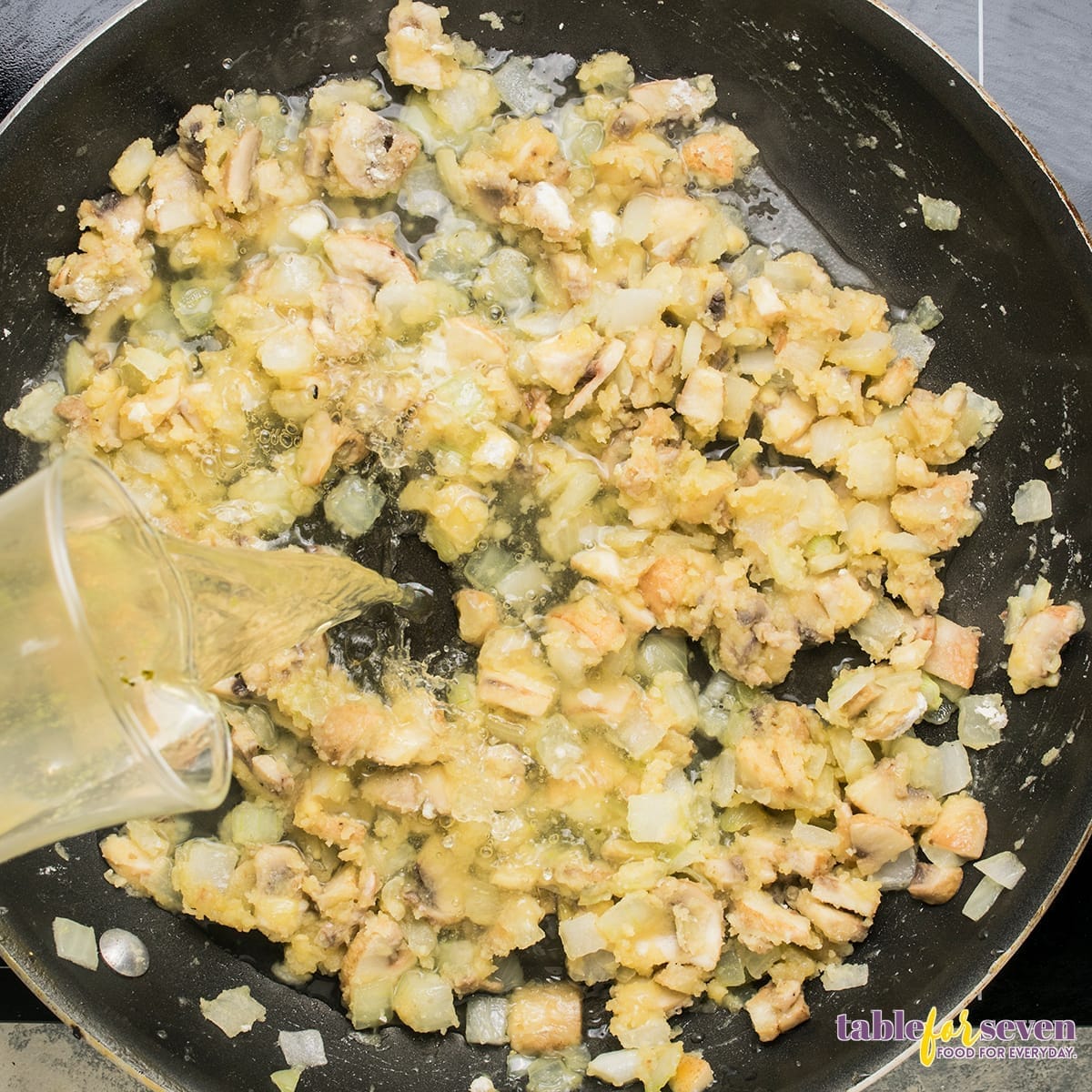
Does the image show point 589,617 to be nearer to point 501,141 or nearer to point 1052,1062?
point 501,141

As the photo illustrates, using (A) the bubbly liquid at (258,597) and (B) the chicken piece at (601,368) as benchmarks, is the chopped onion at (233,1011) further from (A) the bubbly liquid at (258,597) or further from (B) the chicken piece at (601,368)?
(B) the chicken piece at (601,368)

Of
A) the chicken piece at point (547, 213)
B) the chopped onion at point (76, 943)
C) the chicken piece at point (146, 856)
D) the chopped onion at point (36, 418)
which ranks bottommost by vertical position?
the chopped onion at point (76, 943)

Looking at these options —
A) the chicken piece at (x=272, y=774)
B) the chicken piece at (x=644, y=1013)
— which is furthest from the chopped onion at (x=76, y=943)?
the chicken piece at (x=644, y=1013)

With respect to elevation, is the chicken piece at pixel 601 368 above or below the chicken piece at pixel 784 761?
above

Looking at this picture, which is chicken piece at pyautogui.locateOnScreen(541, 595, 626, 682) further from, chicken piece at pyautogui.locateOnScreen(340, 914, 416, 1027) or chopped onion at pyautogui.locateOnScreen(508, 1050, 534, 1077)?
chopped onion at pyautogui.locateOnScreen(508, 1050, 534, 1077)
